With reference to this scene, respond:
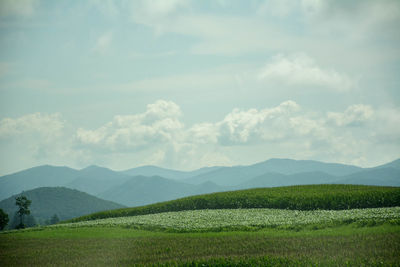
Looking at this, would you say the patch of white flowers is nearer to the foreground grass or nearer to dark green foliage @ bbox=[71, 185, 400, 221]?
the foreground grass

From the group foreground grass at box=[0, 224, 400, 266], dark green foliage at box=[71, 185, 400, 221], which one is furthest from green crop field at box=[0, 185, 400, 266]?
dark green foliage at box=[71, 185, 400, 221]

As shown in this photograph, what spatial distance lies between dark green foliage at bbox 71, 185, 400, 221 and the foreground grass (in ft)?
50.9

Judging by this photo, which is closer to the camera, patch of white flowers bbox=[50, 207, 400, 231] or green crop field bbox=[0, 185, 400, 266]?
green crop field bbox=[0, 185, 400, 266]

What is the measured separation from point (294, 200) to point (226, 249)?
24077mm

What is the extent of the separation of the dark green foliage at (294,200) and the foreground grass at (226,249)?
15525 millimetres

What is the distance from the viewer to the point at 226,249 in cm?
2211

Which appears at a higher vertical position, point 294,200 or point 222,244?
point 294,200

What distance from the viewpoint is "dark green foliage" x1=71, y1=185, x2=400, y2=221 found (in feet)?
134

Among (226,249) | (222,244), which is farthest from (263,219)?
(226,249)

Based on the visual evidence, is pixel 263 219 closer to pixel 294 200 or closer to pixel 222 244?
pixel 222 244

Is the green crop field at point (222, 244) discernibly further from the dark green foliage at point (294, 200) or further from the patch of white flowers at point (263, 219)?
the dark green foliage at point (294, 200)

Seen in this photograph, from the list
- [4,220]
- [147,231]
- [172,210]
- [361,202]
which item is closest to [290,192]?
[361,202]

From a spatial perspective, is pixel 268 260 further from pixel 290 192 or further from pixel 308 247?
pixel 290 192

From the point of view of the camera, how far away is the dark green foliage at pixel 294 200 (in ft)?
134
